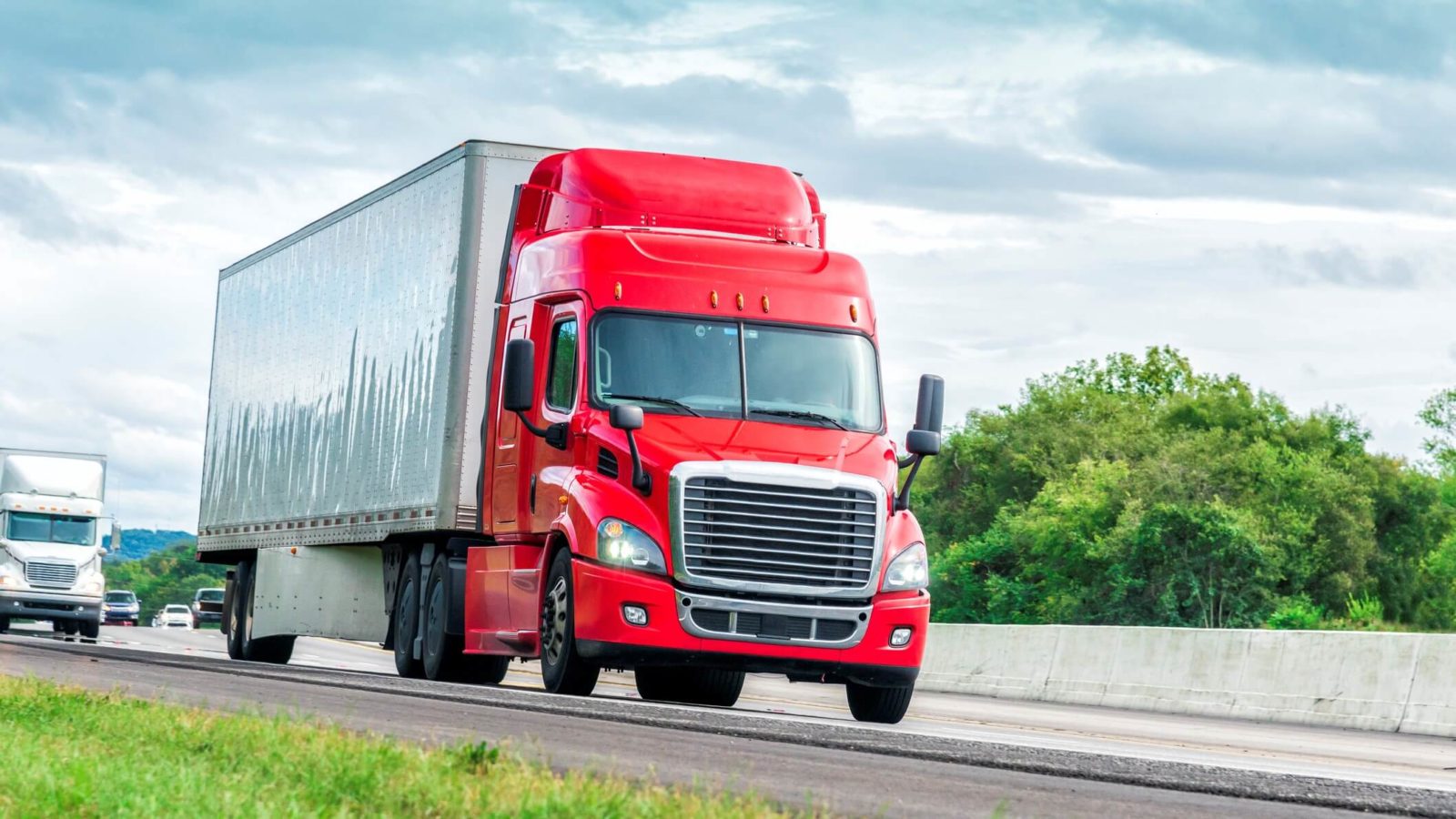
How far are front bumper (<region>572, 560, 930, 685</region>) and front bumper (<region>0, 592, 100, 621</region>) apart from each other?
1272 inches

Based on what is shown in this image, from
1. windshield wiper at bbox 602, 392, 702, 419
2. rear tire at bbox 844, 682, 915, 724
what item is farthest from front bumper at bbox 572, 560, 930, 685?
windshield wiper at bbox 602, 392, 702, 419

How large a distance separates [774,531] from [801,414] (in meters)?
1.05

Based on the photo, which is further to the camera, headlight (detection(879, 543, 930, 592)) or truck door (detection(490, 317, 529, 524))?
truck door (detection(490, 317, 529, 524))

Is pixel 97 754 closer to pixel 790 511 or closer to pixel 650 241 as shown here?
pixel 790 511

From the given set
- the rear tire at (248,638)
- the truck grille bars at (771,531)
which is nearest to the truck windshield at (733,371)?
the truck grille bars at (771,531)

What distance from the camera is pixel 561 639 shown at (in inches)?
639

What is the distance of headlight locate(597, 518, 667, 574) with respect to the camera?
15258mm

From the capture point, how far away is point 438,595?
19.6 m

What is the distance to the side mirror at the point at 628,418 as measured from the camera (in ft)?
50.4

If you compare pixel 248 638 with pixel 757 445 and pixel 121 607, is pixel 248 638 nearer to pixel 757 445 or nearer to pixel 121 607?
pixel 757 445

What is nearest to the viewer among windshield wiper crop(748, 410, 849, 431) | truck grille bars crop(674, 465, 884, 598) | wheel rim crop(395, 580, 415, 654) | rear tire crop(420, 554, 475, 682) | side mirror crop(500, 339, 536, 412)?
truck grille bars crop(674, 465, 884, 598)

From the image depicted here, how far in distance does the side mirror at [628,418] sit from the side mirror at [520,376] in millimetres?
1101

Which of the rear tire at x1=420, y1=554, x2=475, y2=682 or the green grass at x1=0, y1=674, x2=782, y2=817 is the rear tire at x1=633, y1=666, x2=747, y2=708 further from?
the green grass at x1=0, y1=674, x2=782, y2=817

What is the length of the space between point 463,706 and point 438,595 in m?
5.66
